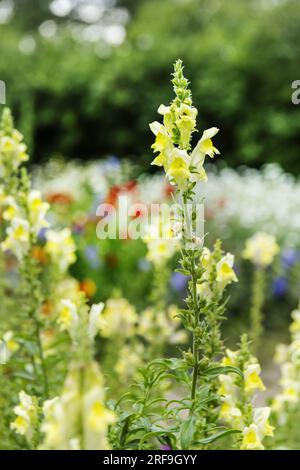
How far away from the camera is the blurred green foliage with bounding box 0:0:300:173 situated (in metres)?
9.16

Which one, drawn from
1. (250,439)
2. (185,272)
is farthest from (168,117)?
(250,439)

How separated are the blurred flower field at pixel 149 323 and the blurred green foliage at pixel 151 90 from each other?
3357 millimetres

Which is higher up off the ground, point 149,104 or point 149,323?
point 149,104

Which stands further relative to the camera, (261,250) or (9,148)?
(261,250)

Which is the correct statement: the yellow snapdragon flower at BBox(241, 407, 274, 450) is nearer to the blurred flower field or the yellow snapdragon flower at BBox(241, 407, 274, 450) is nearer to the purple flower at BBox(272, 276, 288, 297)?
the blurred flower field

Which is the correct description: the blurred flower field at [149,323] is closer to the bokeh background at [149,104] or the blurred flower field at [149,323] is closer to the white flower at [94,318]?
the white flower at [94,318]

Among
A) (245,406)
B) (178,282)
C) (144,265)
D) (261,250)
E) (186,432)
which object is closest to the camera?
(186,432)

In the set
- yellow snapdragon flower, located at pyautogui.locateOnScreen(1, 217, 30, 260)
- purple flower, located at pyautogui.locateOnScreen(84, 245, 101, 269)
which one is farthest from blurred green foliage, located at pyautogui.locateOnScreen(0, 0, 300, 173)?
yellow snapdragon flower, located at pyautogui.locateOnScreen(1, 217, 30, 260)

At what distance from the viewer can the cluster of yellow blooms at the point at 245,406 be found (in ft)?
4.84

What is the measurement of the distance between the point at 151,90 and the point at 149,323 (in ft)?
22.8

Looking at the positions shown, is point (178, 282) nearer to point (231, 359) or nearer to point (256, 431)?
point (231, 359)

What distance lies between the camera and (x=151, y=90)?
9695 millimetres

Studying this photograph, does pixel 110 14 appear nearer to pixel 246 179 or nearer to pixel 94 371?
pixel 246 179

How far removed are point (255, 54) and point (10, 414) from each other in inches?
312
